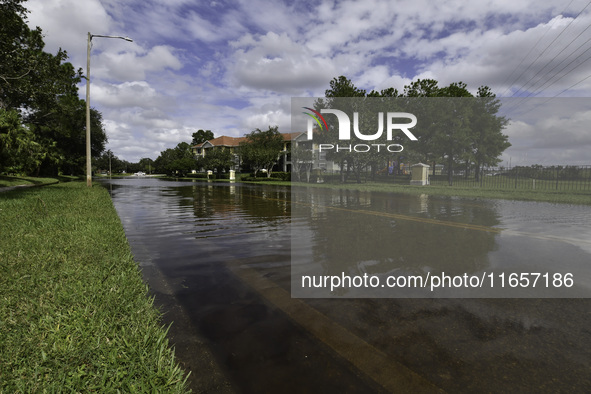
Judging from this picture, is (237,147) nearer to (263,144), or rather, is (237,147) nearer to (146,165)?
(263,144)

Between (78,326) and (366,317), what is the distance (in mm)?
2706

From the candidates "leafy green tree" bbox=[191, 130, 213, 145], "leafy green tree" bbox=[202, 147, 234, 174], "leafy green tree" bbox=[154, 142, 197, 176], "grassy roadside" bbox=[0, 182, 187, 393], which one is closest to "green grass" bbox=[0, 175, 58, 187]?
"grassy roadside" bbox=[0, 182, 187, 393]

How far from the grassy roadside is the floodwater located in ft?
1.12

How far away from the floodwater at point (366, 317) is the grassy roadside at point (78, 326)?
0.34 m

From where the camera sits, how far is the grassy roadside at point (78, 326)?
2.19 metres

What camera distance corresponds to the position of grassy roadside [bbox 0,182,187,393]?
219cm

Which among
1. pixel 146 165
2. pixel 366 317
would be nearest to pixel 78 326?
pixel 366 317

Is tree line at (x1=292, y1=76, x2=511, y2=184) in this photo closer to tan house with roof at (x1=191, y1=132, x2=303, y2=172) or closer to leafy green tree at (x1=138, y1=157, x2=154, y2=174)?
tan house with roof at (x1=191, y1=132, x2=303, y2=172)

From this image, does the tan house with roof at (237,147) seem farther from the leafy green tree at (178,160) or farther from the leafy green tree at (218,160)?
the leafy green tree at (178,160)

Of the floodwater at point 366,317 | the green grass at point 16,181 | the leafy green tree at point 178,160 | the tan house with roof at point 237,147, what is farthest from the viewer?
the leafy green tree at point 178,160

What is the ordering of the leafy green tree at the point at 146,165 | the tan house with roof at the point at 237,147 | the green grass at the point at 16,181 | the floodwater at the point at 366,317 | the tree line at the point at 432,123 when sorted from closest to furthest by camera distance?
the floodwater at the point at 366,317 < the green grass at the point at 16,181 < the tree line at the point at 432,123 < the tan house with roof at the point at 237,147 < the leafy green tree at the point at 146,165

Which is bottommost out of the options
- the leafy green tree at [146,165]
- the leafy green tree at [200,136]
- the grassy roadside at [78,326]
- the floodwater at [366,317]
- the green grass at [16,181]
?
the floodwater at [366,317]

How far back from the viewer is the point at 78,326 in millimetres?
2766

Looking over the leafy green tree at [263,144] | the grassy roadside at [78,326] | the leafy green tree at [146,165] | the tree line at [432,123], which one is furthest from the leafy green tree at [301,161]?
the leafy green tree at [146,165]
